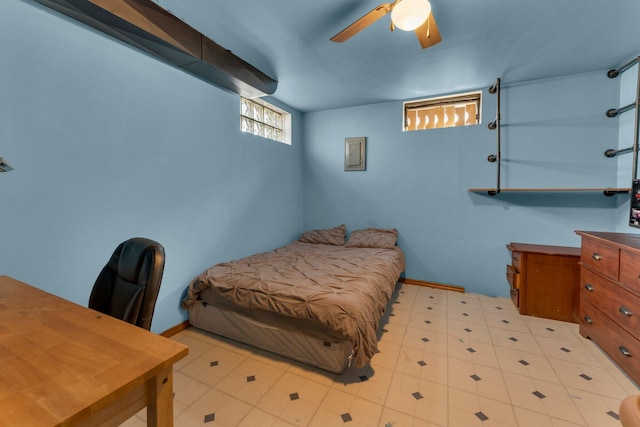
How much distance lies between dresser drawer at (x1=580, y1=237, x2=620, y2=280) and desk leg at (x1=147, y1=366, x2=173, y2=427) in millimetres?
2860

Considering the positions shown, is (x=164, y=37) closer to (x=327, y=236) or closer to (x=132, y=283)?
(x=132, y=283)

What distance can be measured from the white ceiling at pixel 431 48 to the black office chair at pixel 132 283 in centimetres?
172

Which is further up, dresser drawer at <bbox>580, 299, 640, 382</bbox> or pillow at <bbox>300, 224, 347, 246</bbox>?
pillow at <bbox>300, 224, 347, 246</bbox>

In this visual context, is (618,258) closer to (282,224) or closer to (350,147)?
(350,147)

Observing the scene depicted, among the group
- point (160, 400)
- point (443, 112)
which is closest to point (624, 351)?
point (160, 400)

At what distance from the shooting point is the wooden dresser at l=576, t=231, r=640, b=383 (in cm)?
174

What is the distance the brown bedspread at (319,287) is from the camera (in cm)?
181

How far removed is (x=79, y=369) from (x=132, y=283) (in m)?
0.47

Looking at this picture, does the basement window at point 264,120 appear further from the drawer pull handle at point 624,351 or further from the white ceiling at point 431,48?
the drawer pull handle at point 624,351

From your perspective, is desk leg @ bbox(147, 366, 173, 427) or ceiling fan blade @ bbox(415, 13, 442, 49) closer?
desk leg @ bbox(147, 366, 173, 427)

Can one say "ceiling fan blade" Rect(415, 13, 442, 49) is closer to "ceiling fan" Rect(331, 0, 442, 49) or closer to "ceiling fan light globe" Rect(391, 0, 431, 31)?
"ceiling fan" Rect(331, 0, 442, 49)

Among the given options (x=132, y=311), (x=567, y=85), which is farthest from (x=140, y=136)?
(x=567, y=85)

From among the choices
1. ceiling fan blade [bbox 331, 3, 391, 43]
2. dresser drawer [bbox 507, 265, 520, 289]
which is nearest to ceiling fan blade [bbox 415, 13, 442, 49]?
ceiling fan blade [bbox 331, 3, 391, 43]

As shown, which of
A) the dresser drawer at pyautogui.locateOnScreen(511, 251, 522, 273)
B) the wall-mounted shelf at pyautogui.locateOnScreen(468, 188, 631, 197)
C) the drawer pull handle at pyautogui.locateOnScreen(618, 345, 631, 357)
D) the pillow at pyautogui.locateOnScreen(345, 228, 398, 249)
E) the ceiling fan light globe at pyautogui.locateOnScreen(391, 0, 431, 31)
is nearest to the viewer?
the ceiling fan light globe at pyautogui.locateOnScreen(391, 0, 431, 31)
